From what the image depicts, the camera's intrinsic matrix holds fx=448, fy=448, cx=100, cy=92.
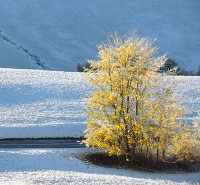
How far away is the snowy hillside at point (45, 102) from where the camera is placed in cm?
3316

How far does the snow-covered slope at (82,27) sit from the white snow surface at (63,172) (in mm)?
56889

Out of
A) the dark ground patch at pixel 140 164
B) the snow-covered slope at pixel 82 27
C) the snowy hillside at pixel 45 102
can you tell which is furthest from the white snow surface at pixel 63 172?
the snow-covered slope at pixel 82 27

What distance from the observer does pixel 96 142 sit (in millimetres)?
26531

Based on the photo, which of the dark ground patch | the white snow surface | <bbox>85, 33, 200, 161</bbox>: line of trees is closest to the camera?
the white snow surface

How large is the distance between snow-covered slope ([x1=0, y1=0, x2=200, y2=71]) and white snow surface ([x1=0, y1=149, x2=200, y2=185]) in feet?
187

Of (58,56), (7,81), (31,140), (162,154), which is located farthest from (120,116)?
(58,56)

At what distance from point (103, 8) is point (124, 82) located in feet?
300

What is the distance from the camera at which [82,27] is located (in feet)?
349

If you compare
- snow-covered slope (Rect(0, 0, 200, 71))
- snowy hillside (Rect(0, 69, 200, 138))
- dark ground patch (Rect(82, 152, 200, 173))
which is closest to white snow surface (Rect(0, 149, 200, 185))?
dark ground patch (Rect(82, 152, 200, 173))

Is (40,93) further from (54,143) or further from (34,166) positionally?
(34,166)

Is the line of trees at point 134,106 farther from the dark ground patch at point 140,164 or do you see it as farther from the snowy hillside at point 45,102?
the snowy hillside at point 45,102

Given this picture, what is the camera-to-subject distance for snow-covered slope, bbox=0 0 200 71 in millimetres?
90688

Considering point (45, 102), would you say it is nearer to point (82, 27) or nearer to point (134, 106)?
point (134, 106)

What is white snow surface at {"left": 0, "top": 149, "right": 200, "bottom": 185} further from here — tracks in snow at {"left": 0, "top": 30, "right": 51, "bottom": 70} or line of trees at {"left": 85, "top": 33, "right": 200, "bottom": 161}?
tracks in snow at {"left": 0, "top": 30, "right": 51, "bottom": 70}
